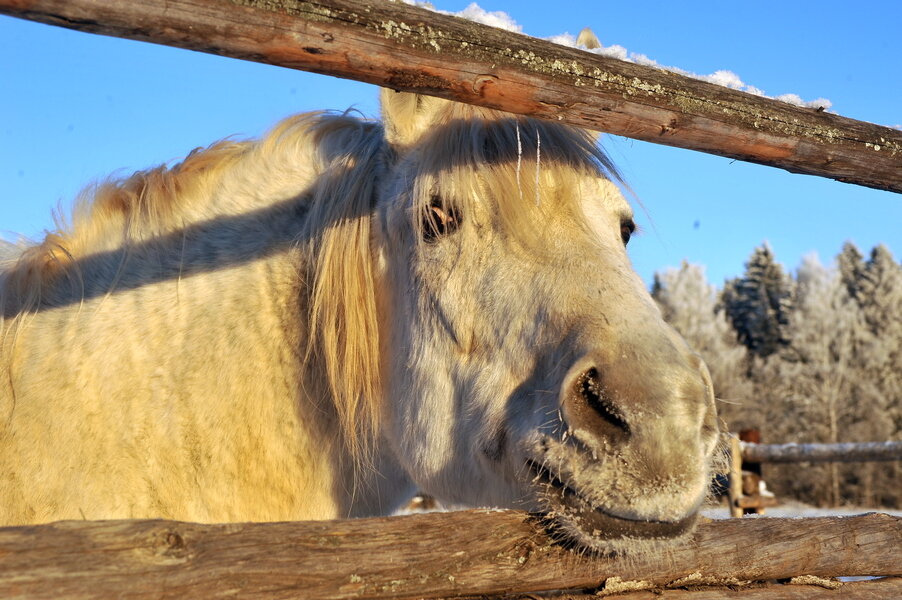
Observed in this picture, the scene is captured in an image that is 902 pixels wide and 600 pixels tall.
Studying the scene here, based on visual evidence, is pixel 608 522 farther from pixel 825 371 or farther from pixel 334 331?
pixel 825 371

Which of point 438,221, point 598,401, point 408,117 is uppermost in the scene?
point 408,117

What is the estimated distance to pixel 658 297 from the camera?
47.2 metres

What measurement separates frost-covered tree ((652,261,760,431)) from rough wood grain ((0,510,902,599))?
30.5 meters

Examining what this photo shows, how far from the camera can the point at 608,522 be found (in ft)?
6.59

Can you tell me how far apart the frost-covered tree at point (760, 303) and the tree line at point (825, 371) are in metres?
0.30

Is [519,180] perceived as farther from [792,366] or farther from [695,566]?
[792,366]

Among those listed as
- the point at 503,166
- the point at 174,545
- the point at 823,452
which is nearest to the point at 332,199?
the point at 503,166

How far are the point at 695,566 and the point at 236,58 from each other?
2012 millimetres

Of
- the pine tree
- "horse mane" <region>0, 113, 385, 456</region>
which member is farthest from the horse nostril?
the pine tree

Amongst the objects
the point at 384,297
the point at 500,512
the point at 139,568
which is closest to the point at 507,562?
the point at 500,512

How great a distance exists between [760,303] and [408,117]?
48163 mm

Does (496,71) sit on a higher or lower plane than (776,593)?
higher

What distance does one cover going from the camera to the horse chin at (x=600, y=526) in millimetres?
1995

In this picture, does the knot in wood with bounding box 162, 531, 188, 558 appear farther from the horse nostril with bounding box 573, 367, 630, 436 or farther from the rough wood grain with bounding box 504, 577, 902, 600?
the horse nostril with bounding box 573, 367, 630, 436
